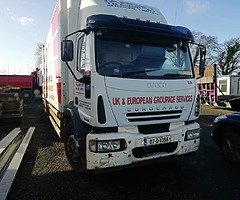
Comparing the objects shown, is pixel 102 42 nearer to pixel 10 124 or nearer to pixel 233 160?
pixel 233 160

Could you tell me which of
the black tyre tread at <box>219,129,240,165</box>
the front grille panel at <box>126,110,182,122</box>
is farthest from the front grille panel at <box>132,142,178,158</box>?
the black tyre tread at <box>219,129,240,165</box>

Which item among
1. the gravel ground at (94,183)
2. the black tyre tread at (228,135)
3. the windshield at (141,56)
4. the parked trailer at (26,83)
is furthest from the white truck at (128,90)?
the parked trailer at (26,83)

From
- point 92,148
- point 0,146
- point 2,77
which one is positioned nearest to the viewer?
point 92,148

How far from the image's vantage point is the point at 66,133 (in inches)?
215

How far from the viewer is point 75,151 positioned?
497cm

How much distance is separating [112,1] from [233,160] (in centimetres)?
382

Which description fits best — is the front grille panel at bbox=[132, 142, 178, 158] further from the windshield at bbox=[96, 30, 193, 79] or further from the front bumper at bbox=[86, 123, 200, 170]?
the windshield at bbox=[96, 30, 193, 79]

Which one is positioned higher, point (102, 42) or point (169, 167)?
point (102, 42)

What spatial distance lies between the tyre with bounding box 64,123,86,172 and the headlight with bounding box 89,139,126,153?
16.5 inches

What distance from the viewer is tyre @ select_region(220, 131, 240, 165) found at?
5551 mm

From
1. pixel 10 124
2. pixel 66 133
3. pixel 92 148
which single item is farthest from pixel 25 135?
pixel 92 148

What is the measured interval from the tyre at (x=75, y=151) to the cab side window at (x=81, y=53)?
112 centimetres

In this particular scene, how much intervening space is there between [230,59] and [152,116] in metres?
48.5

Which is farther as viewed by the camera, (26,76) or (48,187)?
(26,76)
